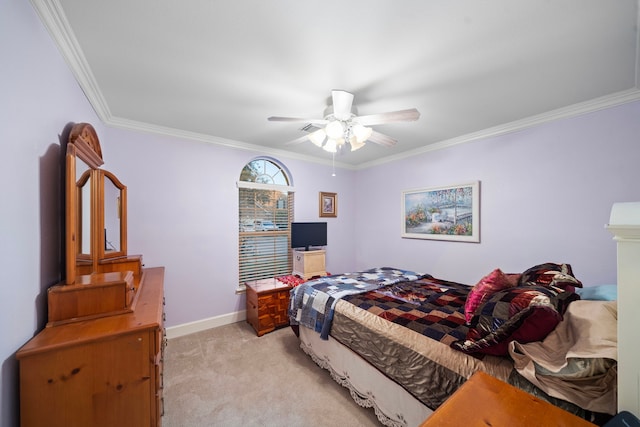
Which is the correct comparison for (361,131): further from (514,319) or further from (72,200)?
(72,200)

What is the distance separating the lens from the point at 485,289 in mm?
1657

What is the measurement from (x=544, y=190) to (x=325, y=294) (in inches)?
99.8

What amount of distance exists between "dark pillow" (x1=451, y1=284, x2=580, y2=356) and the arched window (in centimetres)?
282

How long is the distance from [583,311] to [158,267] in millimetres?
3567

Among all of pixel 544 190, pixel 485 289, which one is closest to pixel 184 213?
pixel 485 289

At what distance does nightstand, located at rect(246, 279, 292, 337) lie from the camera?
2969mm

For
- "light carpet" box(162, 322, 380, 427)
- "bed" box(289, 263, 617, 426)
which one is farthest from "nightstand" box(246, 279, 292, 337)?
"bed" box(289, 263, 617, 426)

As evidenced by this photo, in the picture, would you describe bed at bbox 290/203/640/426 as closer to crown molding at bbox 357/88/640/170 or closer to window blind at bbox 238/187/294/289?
window blind at bbox 238/187/294/289

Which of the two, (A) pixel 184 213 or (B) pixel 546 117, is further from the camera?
(A) pixel 184 213

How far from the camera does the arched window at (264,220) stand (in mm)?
3525

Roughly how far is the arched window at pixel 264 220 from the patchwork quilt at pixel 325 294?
3.87ft

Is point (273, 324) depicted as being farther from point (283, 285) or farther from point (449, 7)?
point (449, 7)

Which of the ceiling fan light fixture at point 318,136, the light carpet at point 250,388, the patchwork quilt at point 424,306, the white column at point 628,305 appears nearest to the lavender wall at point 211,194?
the light carpet at point 250,388

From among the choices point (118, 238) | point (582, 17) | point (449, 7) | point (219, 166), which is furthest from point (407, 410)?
point (219, 166)
